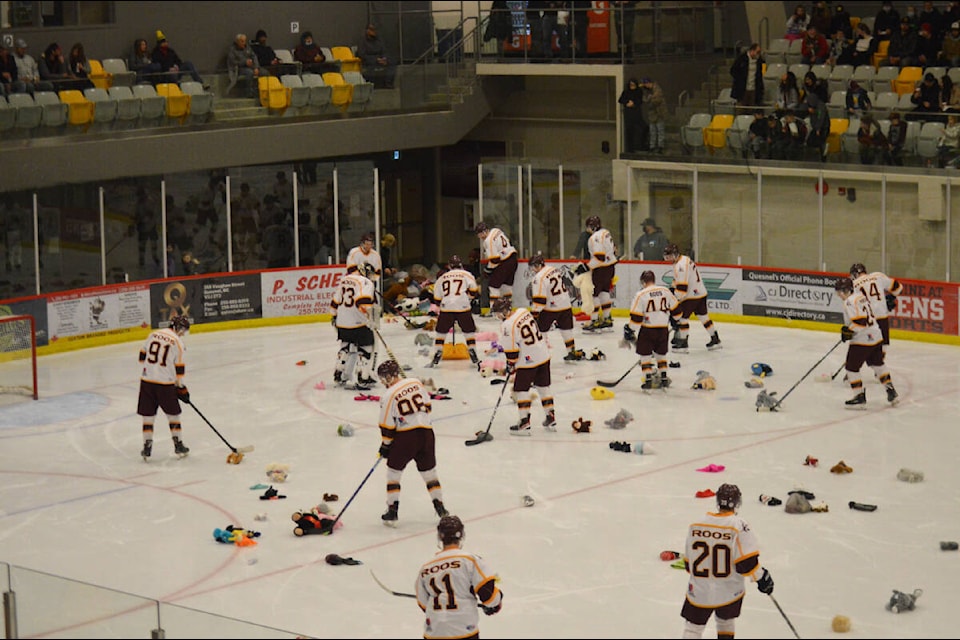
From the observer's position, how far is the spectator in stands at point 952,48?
2053 cm

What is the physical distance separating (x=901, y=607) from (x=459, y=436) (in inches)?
217

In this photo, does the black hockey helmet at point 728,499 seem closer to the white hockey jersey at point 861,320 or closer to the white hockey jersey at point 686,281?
the white hockey jersey at point 861,320

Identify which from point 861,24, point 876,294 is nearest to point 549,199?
point 861,24

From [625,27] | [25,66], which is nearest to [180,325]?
[25,66]

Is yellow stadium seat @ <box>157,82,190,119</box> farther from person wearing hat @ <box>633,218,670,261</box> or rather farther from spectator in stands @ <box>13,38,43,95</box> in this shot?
person wearing hat @ <box>633,218,670,261</box>

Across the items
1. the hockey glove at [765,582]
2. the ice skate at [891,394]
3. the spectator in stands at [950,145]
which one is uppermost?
the spectator in stands at [950,145]

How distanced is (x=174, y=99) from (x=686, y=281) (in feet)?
25.4

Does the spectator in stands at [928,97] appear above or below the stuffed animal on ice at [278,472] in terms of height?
above

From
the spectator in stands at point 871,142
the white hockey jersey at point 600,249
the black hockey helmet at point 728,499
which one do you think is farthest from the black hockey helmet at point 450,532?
the spectator in stands at point 871,142

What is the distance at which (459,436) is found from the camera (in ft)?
46.6

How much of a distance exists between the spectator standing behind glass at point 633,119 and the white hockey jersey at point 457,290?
18.1 ft

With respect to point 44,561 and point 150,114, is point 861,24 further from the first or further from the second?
point 44,561

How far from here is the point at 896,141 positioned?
19156mm

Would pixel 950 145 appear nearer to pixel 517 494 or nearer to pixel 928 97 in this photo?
pixel 928 97
